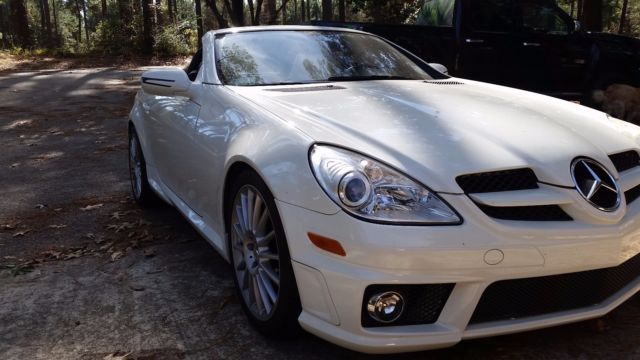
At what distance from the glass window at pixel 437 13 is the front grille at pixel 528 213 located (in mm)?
6154

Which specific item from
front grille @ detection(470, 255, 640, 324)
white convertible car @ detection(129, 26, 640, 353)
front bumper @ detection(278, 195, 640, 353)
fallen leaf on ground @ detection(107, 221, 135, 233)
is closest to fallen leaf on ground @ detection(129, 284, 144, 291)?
white convertible car @ detection(129, 26, 640, 353)

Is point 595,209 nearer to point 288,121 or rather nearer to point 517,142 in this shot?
point 517,142

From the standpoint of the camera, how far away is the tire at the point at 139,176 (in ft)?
15.6

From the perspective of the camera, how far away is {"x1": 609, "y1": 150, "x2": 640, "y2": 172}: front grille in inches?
103

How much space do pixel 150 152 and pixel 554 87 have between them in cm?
602

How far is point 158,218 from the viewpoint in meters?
4.73

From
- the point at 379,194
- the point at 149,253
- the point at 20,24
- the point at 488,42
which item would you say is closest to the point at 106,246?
the point at 149,253

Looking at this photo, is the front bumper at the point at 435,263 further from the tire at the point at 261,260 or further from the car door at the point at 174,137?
the car door at the point at 174,137

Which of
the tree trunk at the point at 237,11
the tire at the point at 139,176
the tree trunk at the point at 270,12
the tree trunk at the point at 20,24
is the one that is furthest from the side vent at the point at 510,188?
the tree trunk at the point at 20,24

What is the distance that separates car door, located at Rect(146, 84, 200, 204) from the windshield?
362 millimetres

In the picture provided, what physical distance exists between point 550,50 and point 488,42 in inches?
38.0

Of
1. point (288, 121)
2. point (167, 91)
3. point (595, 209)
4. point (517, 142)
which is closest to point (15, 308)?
point (167, 91)

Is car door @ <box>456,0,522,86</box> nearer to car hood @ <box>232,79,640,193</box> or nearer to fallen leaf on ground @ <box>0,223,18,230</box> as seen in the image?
car hood @ <box>232,79,640,193</box>

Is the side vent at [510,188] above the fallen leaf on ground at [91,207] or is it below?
above
